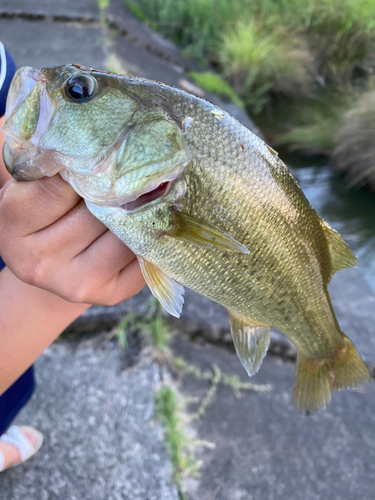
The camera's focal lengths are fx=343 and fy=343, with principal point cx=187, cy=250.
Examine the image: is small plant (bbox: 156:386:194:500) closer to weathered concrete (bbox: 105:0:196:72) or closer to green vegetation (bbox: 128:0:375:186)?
green vegetation (bbox: 128:0:375:186)

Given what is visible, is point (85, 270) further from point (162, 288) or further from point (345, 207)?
point (345, 207)

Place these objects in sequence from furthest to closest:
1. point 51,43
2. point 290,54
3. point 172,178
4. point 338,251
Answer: point 290,54 → point 51,43 → point 338,251 → point 172,178

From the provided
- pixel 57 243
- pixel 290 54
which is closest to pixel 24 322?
pixel 57 243

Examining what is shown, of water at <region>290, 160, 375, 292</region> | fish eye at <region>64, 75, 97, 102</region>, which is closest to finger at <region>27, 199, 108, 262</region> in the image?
fish eye at <region>64, 75, 97, 102</region>

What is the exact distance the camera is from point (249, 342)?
138 cm

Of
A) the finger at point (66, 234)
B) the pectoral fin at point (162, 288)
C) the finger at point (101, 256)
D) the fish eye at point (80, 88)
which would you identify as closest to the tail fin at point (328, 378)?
the pectoral fin at point (162, 288)

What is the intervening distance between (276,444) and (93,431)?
98 cm

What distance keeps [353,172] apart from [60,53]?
5031 mm

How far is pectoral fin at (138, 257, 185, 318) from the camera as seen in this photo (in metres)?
1.13

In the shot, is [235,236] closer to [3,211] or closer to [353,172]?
[3,211]

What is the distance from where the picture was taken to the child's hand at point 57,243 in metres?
0.98

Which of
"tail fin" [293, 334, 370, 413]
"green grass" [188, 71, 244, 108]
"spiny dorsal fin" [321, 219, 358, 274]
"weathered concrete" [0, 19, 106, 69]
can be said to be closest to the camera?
"spiny dorsal fin" [321, 219, 358, 274]

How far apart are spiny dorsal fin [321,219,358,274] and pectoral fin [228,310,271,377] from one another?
0.38m

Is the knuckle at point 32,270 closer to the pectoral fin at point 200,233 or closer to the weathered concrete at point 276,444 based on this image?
the pectoral fin at point 200,233
